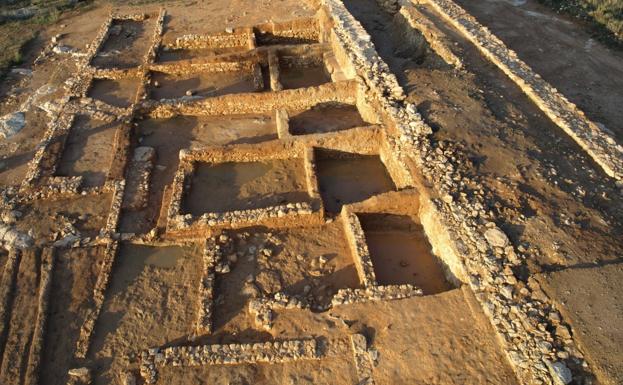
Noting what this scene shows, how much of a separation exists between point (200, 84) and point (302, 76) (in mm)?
2747

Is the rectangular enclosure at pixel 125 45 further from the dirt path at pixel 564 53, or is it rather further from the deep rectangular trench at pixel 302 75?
the dirt path at pixel 564 53

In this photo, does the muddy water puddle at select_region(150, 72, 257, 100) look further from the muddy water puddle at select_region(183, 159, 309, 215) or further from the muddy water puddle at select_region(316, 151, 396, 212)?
the muddy water puddle at select_region(316, 151, 396, 212)

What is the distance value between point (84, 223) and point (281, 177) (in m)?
3.68

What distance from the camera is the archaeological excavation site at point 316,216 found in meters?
5.64

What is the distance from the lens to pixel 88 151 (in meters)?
9.05

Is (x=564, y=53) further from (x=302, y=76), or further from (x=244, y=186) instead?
(x=244, y=186)

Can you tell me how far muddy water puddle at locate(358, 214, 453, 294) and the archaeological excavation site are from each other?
4 centimetres

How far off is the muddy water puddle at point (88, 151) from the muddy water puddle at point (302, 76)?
4.49m

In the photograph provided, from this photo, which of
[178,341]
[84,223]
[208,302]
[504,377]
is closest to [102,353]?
[178,341]

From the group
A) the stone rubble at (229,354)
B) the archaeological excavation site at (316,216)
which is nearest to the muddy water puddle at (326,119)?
the archaeological excavation site at (316,216)

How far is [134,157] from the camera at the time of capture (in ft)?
28.9

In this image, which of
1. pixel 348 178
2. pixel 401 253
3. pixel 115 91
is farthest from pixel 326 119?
pixel 115 91

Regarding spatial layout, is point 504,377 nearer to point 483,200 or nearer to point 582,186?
point 483,200

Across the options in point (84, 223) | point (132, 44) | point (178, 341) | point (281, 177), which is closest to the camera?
point (178, 341)
